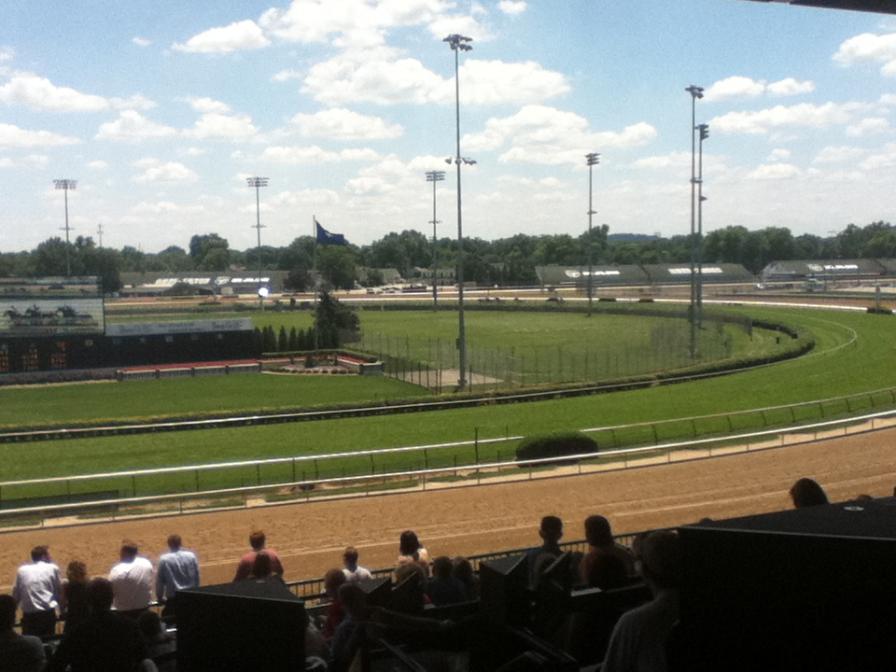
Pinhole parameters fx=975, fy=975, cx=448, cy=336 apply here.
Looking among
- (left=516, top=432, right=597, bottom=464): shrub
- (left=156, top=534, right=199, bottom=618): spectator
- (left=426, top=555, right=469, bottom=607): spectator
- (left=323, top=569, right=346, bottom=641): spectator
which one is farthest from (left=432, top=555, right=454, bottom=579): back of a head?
(left=516, top=432, right=597, bottom=464): shrub

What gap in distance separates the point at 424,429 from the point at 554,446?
5.06 m

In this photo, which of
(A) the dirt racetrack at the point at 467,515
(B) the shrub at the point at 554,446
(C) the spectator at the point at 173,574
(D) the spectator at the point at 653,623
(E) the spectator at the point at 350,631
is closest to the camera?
(D) the spectator at the point at 653,623

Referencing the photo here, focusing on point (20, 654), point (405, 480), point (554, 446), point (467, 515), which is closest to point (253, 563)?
point (20, 654)

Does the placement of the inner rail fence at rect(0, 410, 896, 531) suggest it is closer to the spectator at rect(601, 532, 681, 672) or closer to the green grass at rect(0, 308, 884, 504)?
the green grass at rect(0, 308, 884, 504)

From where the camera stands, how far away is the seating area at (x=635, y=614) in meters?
1.97

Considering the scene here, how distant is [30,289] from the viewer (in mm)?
33406

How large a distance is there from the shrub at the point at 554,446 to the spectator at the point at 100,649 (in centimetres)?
1303

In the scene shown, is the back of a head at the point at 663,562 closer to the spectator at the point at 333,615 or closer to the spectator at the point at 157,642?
the spectator at the point at 157,642

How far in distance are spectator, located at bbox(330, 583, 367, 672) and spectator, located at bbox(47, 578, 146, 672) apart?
0.59 metres

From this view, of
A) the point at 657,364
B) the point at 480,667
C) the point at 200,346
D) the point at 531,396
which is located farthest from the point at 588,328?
the point at 480,667

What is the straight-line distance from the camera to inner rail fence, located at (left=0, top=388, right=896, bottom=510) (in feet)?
46.8

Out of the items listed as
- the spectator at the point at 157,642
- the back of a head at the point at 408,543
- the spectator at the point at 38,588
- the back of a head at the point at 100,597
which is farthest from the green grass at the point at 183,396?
the back of a head at the point at 100,597

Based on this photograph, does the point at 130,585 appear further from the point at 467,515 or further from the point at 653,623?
the point at 467,515

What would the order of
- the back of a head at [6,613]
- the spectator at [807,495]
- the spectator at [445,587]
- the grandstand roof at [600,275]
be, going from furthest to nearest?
1. the grandstand roof at [600,275]
2. the spectator at [445,587]
3. the spectator at [807,495]
4. the back of a head at [6,613]
